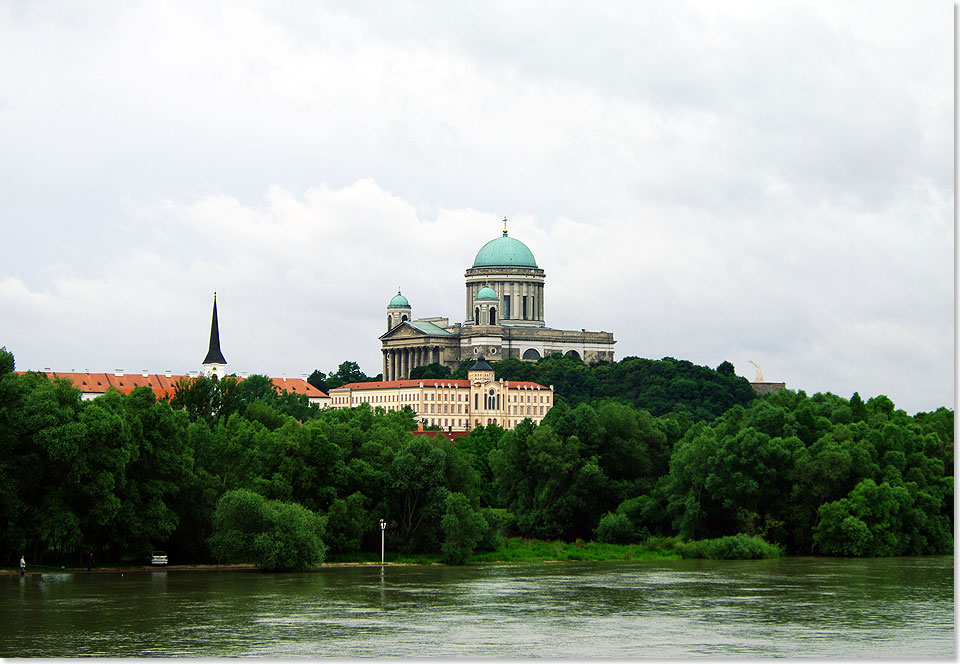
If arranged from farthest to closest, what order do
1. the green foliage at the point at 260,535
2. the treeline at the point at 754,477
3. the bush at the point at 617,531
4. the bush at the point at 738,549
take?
the bush at the point at 617,531
the treeline at the point at 754,477
the bush at the point at 738,549
the green foliage at the point at 260,535

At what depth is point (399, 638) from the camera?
4169 centimetres

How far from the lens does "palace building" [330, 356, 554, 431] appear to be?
174500 mm

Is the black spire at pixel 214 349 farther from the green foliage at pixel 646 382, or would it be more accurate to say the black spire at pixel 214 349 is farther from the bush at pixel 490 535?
the bush at pixel 490 535

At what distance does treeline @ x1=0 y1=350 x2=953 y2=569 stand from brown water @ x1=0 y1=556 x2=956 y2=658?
257cm

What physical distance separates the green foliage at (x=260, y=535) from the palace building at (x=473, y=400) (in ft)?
357

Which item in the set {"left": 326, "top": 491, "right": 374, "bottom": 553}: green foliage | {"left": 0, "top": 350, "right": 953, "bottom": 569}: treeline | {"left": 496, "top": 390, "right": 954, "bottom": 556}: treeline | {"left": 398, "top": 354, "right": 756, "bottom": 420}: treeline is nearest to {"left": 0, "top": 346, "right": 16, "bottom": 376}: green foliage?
{"left": 0, "top": 350, "right": 953, "bottom": 569}: treeline

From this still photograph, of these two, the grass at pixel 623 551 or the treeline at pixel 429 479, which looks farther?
the grass at pixel 623 551

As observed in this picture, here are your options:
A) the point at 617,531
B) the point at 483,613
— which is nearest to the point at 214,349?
the point at 617,531

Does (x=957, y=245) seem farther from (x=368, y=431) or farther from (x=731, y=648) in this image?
(x=368, y=431)

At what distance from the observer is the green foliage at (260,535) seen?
62.0 m

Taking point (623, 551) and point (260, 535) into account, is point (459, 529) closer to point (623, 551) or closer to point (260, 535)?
point (260, 535)

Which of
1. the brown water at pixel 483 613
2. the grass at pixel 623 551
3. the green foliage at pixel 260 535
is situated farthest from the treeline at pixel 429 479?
the brown water at pixel 483 613

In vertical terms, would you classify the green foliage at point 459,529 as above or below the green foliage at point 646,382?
below

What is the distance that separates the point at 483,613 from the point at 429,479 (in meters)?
23.4
